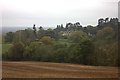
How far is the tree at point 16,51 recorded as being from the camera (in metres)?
2.04

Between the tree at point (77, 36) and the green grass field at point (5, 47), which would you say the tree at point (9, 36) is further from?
the tree at point (77, 36)

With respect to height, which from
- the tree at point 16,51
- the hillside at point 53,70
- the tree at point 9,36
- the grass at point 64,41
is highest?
the tree at point 9,36

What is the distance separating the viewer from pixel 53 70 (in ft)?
6.82

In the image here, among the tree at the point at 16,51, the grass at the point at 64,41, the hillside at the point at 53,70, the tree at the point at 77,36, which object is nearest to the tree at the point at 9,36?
the tree at the point at 16,51

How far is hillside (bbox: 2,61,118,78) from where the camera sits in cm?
204

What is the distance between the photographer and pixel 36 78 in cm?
205

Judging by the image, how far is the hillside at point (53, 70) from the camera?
6.68 ft

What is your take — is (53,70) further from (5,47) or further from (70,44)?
(5,47)

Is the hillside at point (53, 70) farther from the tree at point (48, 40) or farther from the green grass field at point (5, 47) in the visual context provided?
the tree at point (48, 40)

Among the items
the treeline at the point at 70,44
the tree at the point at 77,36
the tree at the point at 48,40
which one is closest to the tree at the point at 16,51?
the treeline at the point at 70,44

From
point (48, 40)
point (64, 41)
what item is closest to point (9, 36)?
point (48, 40)

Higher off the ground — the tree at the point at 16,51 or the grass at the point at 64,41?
the grass at the point at 64,41

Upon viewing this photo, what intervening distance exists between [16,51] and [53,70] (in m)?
0.55

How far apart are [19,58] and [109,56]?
3.92ft
